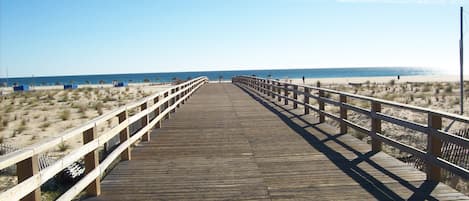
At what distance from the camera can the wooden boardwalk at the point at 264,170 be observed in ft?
18.9

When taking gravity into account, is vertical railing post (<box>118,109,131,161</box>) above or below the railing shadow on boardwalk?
above

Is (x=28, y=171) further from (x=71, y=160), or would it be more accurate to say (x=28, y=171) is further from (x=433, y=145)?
(x=433, y=145)

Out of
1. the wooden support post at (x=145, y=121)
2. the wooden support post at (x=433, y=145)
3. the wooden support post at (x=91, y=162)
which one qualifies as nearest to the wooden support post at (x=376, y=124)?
the wooden support post at (x=433, y=145)

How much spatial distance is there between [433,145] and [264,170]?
2.36m

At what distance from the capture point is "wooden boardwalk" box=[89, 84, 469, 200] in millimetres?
5766

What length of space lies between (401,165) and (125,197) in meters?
4.06

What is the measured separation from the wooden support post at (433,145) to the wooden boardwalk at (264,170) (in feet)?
0.49

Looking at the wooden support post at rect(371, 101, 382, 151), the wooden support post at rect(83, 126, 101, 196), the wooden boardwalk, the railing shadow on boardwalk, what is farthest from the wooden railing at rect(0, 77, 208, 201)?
the wooden support post at rect(371, 101, 382, 151)

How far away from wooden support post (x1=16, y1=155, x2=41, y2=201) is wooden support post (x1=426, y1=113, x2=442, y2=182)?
15.0 ft

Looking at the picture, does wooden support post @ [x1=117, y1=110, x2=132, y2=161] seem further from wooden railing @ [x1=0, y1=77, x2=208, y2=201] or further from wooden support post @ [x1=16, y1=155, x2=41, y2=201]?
wooden support post @ [x1=16, y1=155, x2=41, y2=201]

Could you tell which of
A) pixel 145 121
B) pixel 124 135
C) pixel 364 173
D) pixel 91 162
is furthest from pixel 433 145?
pixel 145 121

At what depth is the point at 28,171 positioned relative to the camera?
13.3 ft

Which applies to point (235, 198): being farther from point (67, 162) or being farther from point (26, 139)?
point (26, 139)

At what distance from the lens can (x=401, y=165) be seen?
7098mm
